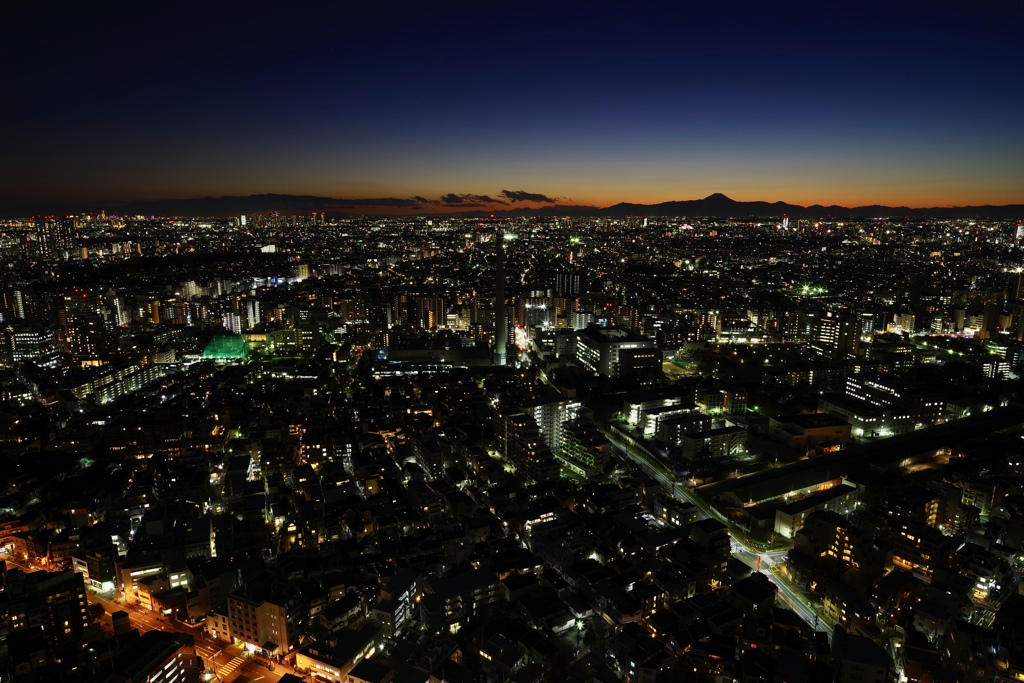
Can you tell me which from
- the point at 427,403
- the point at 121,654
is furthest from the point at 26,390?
the point at 121,654

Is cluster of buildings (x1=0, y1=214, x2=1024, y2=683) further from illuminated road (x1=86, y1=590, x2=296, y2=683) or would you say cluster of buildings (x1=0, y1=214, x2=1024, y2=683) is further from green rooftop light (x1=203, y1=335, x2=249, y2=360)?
green rooftop light (x1=203, y1=335, x2=249, y2=360)

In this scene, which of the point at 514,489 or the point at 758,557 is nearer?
the point at 758,557

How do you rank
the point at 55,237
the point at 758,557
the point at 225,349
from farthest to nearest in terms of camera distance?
1. the point at 55,237
2. the point at 225,349
3. the point at 758,557

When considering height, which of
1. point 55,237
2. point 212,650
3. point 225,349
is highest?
point 55,237

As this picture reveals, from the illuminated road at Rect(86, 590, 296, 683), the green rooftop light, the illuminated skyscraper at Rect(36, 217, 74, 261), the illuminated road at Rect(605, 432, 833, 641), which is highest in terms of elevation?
the illuminated skyscraper at Rect(36, 217, 74, 261)

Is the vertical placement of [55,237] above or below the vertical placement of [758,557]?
above

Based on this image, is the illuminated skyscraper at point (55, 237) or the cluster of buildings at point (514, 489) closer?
the cluster of buildings at point (514, 489)

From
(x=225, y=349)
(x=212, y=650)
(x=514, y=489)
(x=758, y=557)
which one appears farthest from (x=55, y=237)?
(x=758, y=557)

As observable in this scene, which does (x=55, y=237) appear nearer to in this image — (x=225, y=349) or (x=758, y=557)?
(x=225, y=349)

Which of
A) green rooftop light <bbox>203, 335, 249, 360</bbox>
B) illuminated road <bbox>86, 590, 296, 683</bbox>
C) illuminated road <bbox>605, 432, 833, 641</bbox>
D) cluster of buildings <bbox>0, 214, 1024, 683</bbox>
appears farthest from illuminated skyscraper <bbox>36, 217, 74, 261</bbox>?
illuminated road <bbox>605, 432, 833, 641</bbox>

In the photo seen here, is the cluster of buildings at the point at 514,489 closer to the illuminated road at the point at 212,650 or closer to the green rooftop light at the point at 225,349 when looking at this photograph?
the illuminated road at the point at 212,650

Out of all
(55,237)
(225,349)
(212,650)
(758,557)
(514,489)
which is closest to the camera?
(212,650)

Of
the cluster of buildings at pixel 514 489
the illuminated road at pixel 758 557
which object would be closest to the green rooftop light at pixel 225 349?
the cluster of buildings at pixel 514 489
